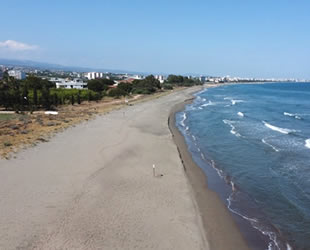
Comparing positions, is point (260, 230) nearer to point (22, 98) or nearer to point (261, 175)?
point (261, 175)

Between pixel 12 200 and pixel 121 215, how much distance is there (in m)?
5.17

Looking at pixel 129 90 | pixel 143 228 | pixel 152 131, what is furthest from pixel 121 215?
pixel 129 90

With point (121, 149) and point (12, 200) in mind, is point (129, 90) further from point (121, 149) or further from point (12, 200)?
point (12, 200)

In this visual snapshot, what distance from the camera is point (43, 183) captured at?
15.3 meters

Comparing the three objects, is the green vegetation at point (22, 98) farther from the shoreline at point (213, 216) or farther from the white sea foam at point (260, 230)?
the white sea foam at point (260, 230)

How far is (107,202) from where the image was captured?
535 inches

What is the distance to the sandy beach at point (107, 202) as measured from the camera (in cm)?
1066

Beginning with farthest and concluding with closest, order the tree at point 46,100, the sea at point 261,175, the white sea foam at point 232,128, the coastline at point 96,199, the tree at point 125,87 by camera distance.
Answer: the tree at point 125,87, the tree at point 46,100, the white sea foam at point 232,128, the sea at point 261,175, the coastline at point 96,199

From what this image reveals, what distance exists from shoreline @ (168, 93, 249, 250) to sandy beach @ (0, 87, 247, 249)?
4 cm

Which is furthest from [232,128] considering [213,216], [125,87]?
[125,87]

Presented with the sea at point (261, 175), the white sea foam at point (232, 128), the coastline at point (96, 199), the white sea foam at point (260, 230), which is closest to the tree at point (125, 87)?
the white sea foam at point (232, 128)

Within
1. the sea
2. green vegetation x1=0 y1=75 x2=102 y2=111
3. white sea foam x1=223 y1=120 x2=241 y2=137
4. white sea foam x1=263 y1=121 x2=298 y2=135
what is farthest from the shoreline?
green vegetation x1=0 y1=75 x2=102 y2=111

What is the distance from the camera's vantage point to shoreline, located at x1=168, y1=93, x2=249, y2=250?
11188 mm

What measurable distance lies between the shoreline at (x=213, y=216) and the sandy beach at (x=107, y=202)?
0.04 metres
